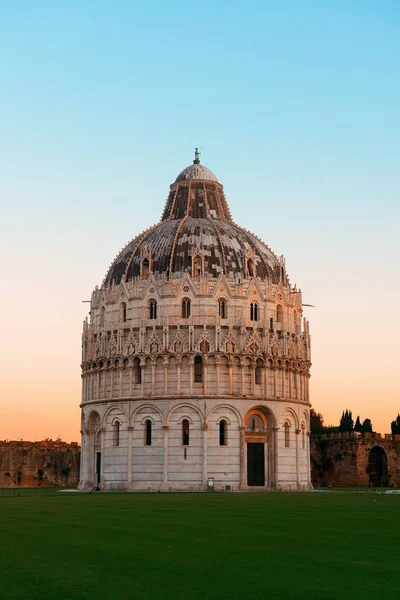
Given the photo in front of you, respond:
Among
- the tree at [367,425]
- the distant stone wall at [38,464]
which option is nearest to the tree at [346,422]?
the tree at [367,425]

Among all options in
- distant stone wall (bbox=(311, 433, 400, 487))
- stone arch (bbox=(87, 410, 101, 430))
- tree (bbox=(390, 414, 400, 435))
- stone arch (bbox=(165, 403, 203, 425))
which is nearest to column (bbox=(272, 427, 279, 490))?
stone arch (bbox=(165, 403, 203, 425))

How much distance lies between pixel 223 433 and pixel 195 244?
56.2 ft

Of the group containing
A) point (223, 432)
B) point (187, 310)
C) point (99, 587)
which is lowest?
point (99, 587)

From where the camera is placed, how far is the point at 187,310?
249 feet

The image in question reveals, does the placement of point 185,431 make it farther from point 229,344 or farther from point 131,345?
point 131,345

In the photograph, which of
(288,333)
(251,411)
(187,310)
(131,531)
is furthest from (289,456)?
(131,531)

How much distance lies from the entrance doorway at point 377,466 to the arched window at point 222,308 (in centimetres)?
3273

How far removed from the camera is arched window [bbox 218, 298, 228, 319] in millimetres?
75938

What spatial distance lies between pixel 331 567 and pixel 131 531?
27.5ft

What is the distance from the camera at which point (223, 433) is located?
7431 cm

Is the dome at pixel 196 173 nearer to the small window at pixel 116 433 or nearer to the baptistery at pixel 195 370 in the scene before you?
the baptistery at pixel 195 370

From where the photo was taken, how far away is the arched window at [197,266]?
76.7 meters

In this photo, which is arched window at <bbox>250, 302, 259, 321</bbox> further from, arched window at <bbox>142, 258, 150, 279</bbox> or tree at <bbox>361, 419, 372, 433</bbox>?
tree at <bbox>361, 419, 372, 433</bbox>

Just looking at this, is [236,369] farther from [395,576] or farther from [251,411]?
[395,576]
